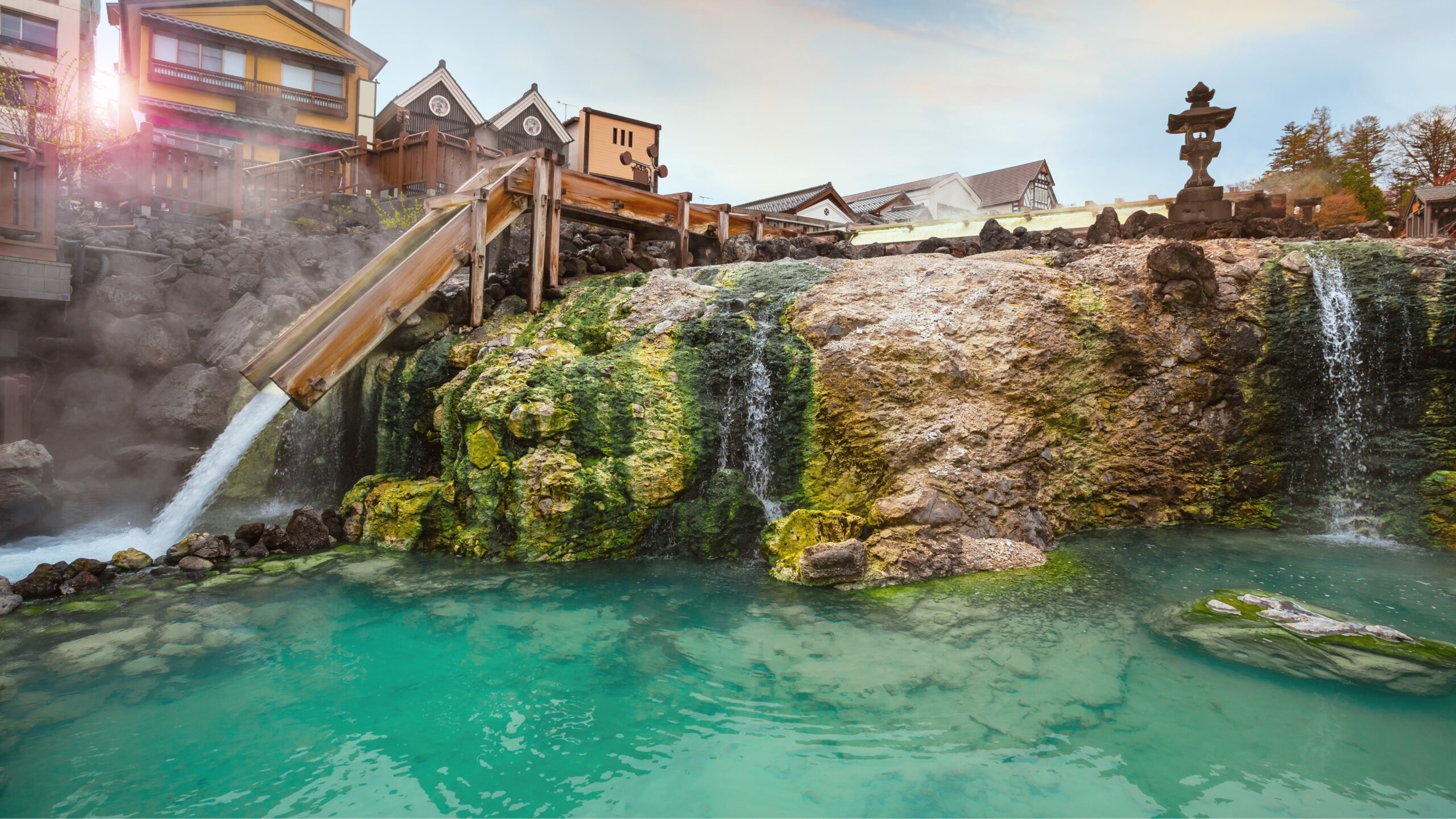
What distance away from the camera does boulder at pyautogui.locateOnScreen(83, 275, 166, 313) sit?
457 inches

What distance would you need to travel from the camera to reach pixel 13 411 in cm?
923

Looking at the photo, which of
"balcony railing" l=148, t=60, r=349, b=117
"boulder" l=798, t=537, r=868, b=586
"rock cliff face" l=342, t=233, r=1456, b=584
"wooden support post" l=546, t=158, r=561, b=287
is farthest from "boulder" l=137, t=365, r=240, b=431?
"balcony railing" l=148, t=60, r=349, b=117

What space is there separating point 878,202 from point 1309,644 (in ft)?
117

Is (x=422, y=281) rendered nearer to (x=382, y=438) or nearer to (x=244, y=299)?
(x=382, y=438)

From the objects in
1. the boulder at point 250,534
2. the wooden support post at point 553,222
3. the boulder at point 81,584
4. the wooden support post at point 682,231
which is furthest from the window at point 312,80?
the boulder at point 81,584

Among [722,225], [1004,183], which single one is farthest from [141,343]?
[1004,183]

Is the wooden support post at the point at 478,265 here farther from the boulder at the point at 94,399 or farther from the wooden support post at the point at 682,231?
the boulder at the point at 94,399

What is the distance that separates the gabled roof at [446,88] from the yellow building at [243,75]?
1186 mm

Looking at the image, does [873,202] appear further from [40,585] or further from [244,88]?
[40,585]

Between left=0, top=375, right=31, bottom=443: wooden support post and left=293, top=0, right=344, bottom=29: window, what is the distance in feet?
76.8

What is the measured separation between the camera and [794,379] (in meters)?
7.84

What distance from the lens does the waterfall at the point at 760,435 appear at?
25.2ft

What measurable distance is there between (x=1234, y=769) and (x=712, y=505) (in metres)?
4.59

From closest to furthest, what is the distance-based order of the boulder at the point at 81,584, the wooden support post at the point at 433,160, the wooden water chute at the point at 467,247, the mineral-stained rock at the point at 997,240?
the boulder at the point at 81,584 < the wooden water chute at the point at 467,247 < the mineral-stained rock at the point at 997,240 < the wooden support post at the point at 433,160
